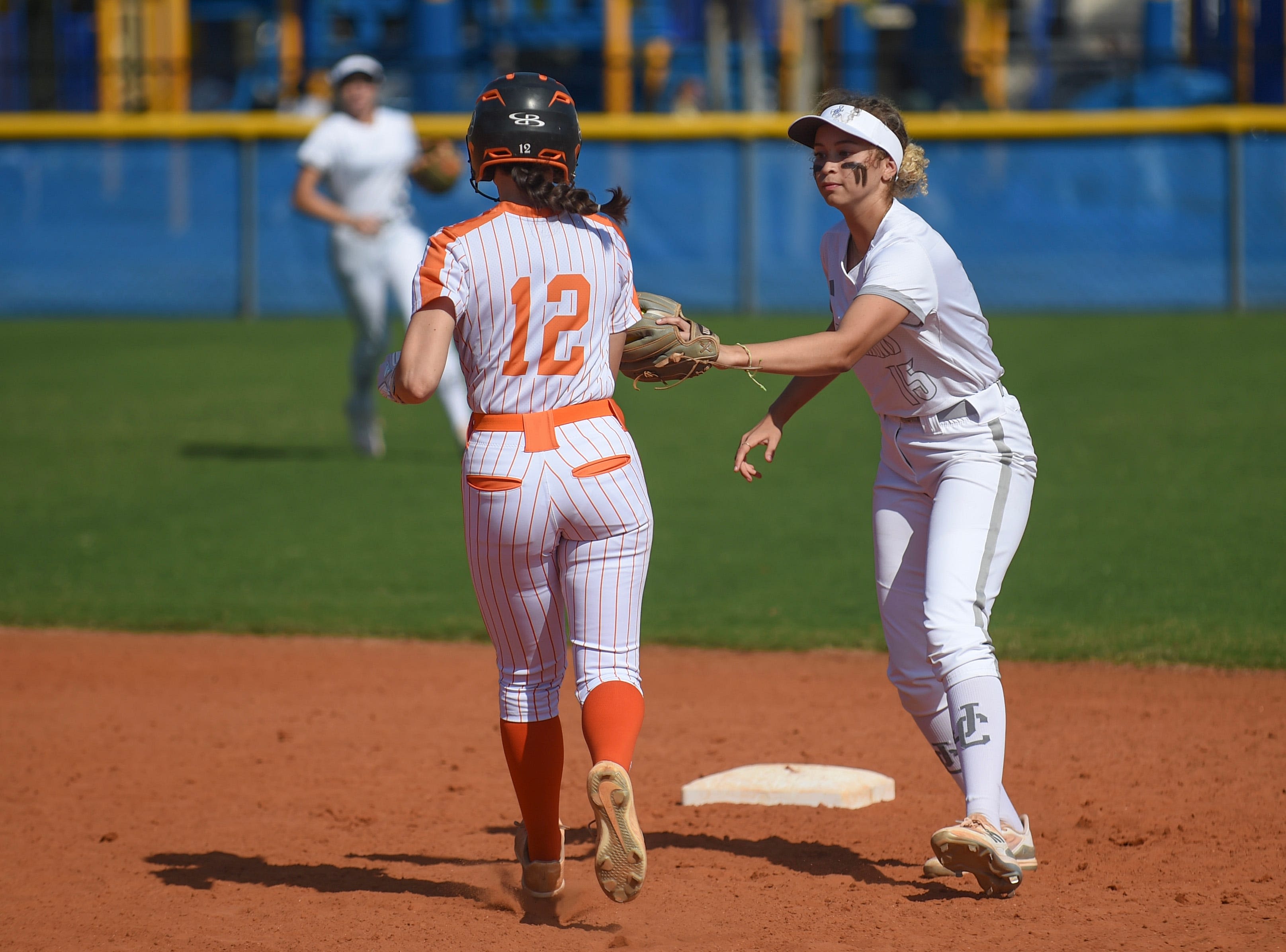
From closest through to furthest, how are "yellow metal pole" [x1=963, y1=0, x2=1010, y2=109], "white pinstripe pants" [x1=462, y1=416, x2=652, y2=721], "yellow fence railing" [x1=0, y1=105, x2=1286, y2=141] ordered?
"white pinstripe pants" [x1=462, y1=416, x2=652, y2=721] < "yellow fence railing" [x1=0, y1=105, x2=1286, y2=141] < "yellow metal pole" [x1=963, y1=0, x2=1010, y2=109]

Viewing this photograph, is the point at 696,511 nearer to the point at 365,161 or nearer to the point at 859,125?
the point at 365,161

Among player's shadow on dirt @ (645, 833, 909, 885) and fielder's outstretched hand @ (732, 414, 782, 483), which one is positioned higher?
fielder's outstretched hand @ (732, 414, 782, 483)

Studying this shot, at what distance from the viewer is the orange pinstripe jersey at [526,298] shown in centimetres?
336

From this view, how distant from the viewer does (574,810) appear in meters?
4.73

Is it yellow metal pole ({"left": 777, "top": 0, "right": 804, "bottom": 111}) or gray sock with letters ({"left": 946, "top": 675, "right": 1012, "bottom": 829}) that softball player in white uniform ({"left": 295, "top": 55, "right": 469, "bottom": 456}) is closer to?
gray sock with letters ({"left": 946, "top": 675, "right": 1012, "bottom": 829})

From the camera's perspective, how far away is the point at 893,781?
4.81m

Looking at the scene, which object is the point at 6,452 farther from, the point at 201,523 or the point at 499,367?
the point at 499,367

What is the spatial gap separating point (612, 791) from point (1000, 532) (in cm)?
126

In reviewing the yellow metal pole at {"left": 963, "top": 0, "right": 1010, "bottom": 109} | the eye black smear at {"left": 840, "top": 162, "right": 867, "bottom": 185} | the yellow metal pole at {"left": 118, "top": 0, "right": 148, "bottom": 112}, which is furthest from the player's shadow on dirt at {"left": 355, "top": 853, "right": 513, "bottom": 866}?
the yellow metal pole at {"left": 963, "top": 0, "right": 1010, "bottom": 109}

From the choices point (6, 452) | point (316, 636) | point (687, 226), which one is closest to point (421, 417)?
point (6, 452)

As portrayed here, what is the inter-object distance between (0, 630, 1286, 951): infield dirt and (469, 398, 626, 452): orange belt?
1194 mm

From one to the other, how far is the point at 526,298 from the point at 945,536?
4.11 feet

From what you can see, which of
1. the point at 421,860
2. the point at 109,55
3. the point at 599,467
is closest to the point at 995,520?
the point at 599,467

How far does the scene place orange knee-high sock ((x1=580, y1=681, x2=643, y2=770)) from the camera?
3473 millimetres
